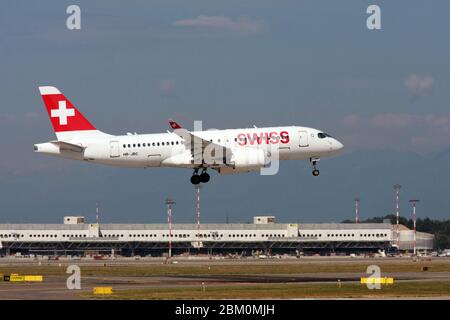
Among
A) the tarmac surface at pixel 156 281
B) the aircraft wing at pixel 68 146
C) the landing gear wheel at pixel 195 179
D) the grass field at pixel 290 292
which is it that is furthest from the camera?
the landing gear wheel at pixel 195 179

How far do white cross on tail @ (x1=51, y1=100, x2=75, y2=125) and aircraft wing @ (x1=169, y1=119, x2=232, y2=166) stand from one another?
46.5 ft

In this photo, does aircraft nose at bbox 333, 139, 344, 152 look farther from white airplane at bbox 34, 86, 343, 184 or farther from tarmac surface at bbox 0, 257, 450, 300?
tarmac surface at bbox 0, 257, 450, 300

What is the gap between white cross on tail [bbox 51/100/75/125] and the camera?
10681cm

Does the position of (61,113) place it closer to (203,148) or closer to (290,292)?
(203,148)

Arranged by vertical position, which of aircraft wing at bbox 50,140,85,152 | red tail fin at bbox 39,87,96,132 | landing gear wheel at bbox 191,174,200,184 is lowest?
landing gear wheel at bbox 191,174,200,184

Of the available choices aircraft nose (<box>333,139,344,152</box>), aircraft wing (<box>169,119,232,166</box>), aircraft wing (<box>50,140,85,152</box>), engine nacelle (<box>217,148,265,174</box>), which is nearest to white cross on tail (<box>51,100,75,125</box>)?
aircraft wing (<box>50,140,85,152</box>)

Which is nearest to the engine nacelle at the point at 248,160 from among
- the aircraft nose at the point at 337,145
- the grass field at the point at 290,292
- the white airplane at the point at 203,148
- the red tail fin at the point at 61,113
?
the white airplane at the point at 203,148

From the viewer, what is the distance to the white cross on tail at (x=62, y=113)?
10681 cm

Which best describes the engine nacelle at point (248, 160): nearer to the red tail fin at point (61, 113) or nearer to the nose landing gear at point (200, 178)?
the nose landing gear at point (200, 178)

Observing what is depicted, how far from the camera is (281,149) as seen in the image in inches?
3912
